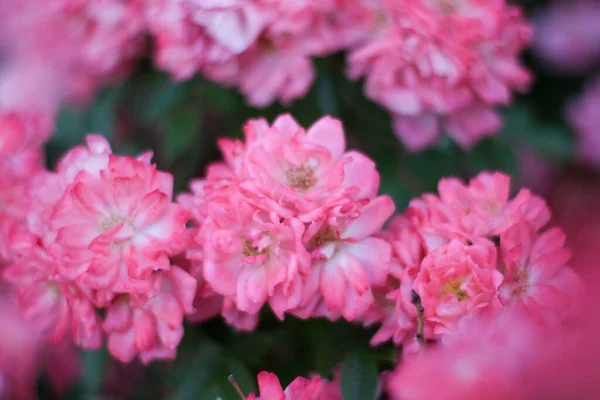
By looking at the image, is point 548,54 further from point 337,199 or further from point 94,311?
point 94,311

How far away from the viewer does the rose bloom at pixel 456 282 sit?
0.45m

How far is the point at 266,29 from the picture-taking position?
2.19 feet

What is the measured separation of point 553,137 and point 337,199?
1.94ft

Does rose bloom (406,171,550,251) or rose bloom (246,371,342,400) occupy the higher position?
rose bloom (406,171,550,251)

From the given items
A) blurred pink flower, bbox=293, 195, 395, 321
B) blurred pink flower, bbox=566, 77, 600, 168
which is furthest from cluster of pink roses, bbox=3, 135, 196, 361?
blurred pink flower, bbox=566, 77, 600, 168

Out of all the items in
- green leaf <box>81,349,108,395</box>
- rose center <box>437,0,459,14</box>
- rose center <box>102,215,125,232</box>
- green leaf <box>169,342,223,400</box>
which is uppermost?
rose center <box>437,0,459,14</box>

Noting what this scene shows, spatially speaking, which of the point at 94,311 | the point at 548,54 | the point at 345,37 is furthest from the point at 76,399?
the point at 548,54

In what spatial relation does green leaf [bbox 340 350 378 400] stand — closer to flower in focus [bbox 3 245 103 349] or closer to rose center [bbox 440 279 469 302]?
rose center [bbox 440 279 469 302]

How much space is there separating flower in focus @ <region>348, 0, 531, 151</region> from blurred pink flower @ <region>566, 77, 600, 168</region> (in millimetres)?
466

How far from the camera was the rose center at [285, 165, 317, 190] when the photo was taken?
0.50m

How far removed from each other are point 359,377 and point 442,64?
0.35 m

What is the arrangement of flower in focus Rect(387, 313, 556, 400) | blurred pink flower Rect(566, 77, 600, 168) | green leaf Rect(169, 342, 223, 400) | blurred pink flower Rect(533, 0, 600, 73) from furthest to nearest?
blurred pink flower Rect(533, 0, 600, 73), blurred pink flower Rect(566, 77, 600, 168), green leaf Rect(169, 342, 223, 400), flower in focus Rect(387, 313, 556, 400)

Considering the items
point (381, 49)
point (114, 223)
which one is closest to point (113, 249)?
point (114, 223)

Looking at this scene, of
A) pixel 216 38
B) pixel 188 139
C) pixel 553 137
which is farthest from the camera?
pixel 553 137
